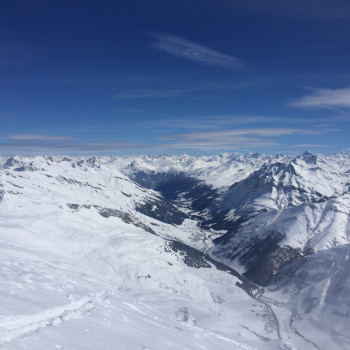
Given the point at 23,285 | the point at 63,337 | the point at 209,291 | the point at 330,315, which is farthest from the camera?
the point at 209,291

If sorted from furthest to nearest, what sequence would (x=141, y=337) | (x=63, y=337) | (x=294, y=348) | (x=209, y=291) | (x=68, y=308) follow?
1. (x=209, y=291)
2. (x=294, y=348)
3. (x=68, y=308)
4. (x=141, y=337)
5. (x=63, y=337)

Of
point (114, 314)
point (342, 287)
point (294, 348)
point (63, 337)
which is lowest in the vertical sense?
point (294, 348)

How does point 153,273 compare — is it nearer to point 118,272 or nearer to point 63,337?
point 118,272

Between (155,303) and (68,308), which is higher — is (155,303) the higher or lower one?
the lower one

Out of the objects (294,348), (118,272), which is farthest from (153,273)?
(294,348)

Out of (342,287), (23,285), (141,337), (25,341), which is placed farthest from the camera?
(342,287)

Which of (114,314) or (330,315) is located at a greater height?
(114,314)

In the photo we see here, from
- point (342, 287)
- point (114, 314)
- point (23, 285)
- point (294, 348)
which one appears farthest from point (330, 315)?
point (23, 285)

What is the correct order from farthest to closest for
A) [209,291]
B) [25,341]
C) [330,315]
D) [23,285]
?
1. [209,291]
2. [330,315]
3. [23,285]
4. [25,341]

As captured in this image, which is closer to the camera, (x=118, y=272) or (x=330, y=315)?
(x=330, y=315)

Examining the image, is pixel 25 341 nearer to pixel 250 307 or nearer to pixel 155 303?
pixel 155 303
